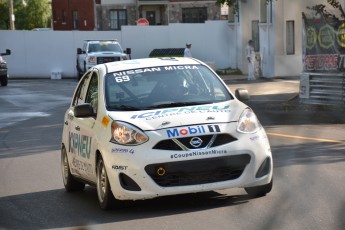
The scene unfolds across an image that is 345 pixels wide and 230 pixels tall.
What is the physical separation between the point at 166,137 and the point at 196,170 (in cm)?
45

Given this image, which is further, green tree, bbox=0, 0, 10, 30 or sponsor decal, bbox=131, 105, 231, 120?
green tree, bbox=0, 0, 10, 30

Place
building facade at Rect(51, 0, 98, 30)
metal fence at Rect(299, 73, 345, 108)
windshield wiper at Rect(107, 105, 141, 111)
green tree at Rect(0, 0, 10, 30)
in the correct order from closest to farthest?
1. windshield wiper at Rect(107, 105, 141, 111)
2. metal fence at Rect(299, 73, 345, 108)
3. building facade at Rect(51, 0, 98, 30)
4. green tree at Rect(0, 0, 10, 30)

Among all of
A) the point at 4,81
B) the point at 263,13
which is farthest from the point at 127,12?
the point at 263,13

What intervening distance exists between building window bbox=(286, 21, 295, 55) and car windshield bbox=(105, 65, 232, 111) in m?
25.2

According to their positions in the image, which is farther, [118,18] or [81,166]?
[118,18]

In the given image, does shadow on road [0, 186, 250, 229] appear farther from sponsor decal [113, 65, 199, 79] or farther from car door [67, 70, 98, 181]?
sponsor decal [113, 65, 199, 79]

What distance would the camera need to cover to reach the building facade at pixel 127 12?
2395 inches

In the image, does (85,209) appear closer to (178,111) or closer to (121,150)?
(121,150)

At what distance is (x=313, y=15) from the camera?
22859 mm

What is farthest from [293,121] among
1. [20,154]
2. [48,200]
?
[48,200]

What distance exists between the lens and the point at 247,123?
8.98 m

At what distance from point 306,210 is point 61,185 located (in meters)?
4.10

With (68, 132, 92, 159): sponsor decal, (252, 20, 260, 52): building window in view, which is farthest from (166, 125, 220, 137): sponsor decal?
(252, 20, 260, 52): building window

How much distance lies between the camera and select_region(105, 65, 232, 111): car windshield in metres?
9.37
